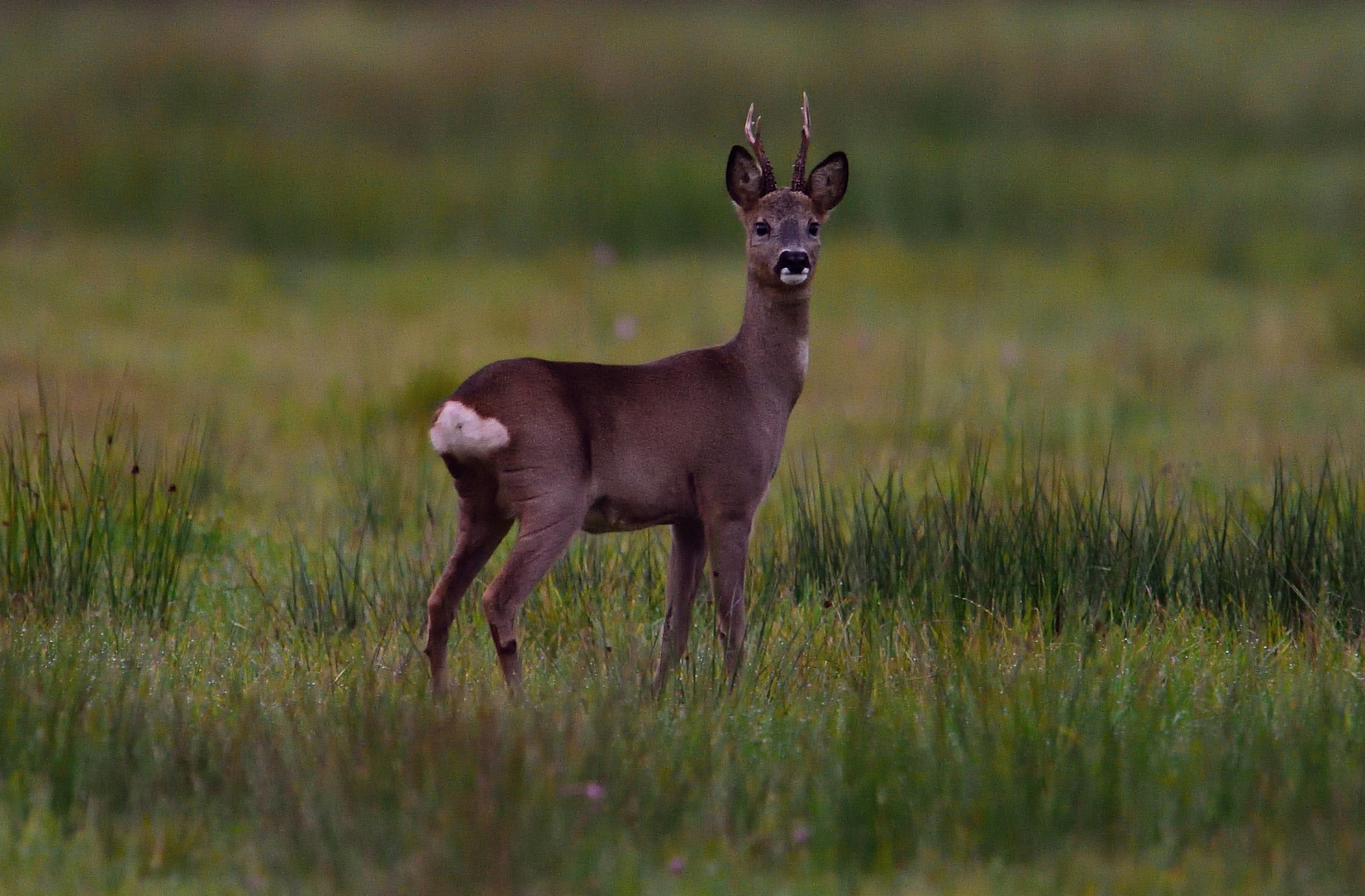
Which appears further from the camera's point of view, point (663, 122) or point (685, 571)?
point (663, 122)

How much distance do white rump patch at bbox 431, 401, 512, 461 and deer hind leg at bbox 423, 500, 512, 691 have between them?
1.17 feet

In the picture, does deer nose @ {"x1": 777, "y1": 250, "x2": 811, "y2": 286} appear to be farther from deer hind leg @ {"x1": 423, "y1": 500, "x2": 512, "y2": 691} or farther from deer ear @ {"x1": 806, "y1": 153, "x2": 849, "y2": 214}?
deer hind leg @ {"x1": 423, "y1": 500, "x2": 512, "y2": 691}

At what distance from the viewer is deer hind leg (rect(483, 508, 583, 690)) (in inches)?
234

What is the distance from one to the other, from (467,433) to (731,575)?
99 cm

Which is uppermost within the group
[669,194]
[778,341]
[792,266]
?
[669,194]

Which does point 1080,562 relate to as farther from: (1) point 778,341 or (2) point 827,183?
(2) point 827,183

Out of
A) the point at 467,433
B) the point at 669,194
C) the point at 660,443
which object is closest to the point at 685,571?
the point at 660,443

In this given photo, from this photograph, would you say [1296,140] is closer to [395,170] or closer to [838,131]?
[838,131]

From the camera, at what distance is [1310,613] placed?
7113 mm

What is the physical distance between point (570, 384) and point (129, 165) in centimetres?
1481

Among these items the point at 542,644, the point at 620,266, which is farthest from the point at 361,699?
the point at 620,266

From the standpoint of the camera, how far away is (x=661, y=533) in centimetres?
826

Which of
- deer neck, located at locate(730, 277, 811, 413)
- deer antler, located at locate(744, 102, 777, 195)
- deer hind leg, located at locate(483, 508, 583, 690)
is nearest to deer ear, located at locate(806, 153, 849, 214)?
deer antler, located at locate(744, 102, 777, 195)

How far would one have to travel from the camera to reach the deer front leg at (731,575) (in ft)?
20.4
